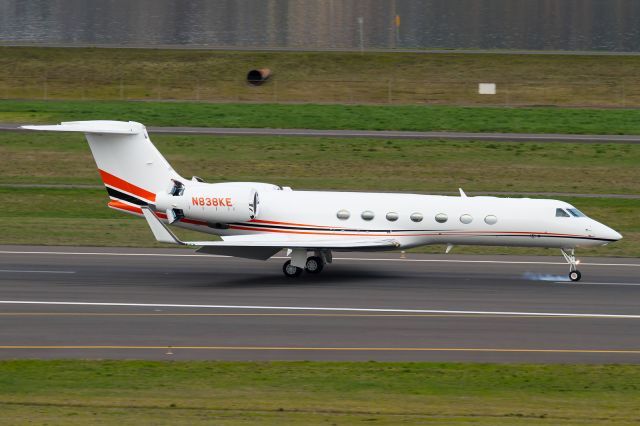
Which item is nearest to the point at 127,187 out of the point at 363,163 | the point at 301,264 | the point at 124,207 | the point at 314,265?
the point at 124,207

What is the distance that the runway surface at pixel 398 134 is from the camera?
5559cm

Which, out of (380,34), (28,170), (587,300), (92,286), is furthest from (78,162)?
(380,34)

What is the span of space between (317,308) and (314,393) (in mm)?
7508

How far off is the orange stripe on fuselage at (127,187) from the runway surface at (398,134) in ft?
78.3

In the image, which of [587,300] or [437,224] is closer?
[587,300]

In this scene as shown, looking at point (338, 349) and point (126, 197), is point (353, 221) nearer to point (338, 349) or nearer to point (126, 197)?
point (126, 197)

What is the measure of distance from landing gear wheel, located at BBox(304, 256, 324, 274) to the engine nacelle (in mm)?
2108

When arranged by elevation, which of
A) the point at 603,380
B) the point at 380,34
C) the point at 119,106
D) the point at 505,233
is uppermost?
the point at 380,34

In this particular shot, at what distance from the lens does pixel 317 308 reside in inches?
1078

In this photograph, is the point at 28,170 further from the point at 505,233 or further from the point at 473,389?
the point at 473,389

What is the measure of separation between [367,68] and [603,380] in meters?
56.7

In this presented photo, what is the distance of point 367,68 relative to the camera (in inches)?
2997

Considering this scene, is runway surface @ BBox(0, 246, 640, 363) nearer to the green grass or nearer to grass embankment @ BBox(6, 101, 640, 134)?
the green grass

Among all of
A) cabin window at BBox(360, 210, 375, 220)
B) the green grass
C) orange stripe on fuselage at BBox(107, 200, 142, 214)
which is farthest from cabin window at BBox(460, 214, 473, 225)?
the green grass
